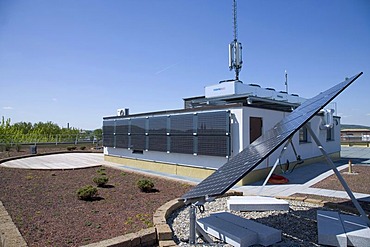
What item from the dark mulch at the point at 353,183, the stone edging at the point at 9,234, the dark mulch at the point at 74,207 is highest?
the stone edging at the point at 9,234

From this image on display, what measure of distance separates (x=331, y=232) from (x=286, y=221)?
3.67 ft

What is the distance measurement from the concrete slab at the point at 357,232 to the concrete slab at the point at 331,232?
77 mm

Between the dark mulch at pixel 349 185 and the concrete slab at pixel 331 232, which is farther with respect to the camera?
the dark mulch at pixel 349 185

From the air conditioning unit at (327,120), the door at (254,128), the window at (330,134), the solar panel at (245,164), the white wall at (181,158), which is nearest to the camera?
the solar panel at (245,164)

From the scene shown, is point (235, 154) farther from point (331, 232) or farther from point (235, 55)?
point (235, 55)

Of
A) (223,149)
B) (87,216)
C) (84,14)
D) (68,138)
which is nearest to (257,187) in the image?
(223,149)

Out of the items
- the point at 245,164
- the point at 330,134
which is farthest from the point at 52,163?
the point at 330,134

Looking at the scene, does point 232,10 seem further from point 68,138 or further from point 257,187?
point 68,138

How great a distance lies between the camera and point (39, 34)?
856 centimetres

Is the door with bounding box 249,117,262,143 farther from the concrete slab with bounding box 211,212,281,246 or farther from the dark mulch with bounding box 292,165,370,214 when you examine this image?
the concrete slab with bounding box 211,212,281,246

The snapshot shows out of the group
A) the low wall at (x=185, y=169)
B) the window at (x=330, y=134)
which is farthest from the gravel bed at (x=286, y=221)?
the window at (x=330, y=134)

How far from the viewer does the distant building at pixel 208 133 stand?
28.5 feet

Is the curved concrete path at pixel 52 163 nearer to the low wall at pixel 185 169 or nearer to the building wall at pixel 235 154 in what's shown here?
the low wall at pixel 185 169

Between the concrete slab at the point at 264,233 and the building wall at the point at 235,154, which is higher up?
the building wall at the point at 235,154
